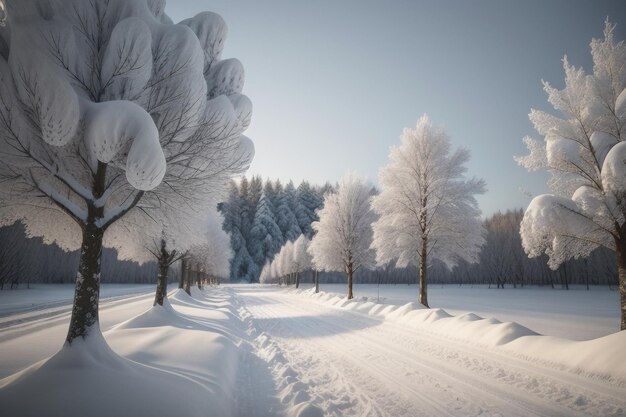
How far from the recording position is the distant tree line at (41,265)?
116 feet

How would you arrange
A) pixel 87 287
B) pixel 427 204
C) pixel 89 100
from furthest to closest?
pixel 427 204 → pixel 87 287 → pixel 89 100

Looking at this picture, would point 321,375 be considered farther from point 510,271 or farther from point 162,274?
point 510,271

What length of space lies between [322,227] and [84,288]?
2181cm

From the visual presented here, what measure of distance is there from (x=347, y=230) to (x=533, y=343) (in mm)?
18390

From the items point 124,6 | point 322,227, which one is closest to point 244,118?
point 124,6

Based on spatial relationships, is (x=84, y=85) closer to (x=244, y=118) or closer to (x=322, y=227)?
(x=244, y=118)

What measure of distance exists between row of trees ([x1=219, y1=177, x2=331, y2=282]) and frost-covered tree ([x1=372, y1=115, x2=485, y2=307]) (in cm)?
7598

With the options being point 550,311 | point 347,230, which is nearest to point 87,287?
point 347,230

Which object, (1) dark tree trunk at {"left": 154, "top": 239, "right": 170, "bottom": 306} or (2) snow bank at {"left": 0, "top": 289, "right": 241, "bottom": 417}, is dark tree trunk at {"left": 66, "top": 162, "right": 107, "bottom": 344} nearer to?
(2) snow bank at {"left": 0, "top": 289, "right": 241, "bottom": 417}

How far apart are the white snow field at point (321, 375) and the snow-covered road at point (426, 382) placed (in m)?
0.02

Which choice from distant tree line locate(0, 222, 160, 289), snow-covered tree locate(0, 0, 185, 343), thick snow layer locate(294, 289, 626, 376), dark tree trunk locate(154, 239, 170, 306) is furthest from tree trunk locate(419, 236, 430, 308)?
distant tree line locate(0, 222, 160, 289)

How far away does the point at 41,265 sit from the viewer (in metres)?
46.8

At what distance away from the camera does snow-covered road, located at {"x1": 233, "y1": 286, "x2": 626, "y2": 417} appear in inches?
166

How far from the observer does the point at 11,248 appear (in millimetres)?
35594
